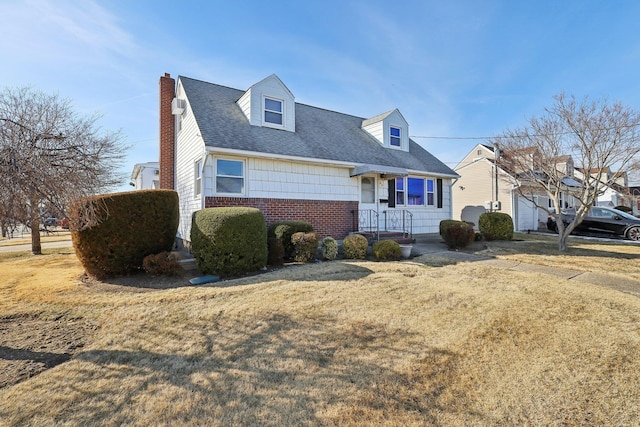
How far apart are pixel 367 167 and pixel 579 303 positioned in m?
7.75

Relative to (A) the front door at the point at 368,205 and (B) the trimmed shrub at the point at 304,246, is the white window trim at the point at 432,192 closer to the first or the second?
(A) the front door at the point at 368,205

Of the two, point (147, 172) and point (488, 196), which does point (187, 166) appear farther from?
point (147, 172)

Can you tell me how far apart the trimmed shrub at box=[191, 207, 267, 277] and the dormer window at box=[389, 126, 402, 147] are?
9.86m

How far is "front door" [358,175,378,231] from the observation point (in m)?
12.0

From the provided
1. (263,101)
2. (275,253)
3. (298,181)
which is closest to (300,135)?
(263,101)

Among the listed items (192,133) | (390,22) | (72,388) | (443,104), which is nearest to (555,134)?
(443,104)

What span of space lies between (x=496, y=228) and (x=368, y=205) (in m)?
5.79

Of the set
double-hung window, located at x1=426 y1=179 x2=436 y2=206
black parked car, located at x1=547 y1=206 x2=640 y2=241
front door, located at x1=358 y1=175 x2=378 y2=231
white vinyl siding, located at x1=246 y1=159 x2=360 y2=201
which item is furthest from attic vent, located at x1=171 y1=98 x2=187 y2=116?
black parked car, located at x1=547 y1=206 x2=640 y2=241

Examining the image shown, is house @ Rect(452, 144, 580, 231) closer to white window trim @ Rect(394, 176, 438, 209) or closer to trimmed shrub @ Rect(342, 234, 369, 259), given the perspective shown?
white window trim @ Rect(394, 176, 438, 209)

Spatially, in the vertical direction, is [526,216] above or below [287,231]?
A: above

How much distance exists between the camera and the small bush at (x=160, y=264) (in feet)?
22.0

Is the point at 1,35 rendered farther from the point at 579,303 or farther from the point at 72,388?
the point at 579,303

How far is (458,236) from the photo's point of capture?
10531 millimetres

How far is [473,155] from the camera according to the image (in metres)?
23.6
